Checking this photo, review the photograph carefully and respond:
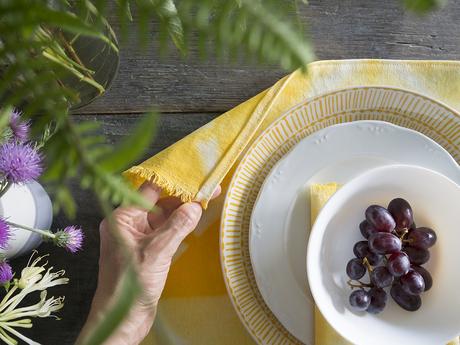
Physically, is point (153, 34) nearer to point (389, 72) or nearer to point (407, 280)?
point (389, 72)

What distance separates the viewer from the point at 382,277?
553mm

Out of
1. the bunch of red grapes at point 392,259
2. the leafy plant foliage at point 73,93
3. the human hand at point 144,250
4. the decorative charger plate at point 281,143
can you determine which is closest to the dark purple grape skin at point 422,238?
the bunch of red grapes at point 392,259

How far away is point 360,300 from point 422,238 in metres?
0.09

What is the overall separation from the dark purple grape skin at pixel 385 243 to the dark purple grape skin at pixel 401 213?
0.02 metres

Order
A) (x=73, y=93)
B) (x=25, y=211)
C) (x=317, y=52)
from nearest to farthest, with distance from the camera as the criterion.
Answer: (x=73, y=93)
(x=25, y=211)
(x=317, y=52)

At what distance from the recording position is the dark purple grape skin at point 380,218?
1.80ft

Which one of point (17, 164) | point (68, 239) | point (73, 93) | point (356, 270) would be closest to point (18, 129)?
point (17, 164)

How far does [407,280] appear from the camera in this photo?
547mm

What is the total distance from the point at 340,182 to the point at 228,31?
0.35 meters

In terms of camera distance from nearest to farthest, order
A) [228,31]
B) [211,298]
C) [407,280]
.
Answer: [228,31], [407,280], [211,298]

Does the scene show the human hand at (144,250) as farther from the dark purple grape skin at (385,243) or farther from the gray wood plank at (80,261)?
the dark purple grape skin at (385,243)

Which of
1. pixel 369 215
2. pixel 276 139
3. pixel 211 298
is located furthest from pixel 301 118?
pixel 211 298

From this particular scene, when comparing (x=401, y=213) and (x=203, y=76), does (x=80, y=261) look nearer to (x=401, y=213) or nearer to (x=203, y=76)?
(x=203, y=76)

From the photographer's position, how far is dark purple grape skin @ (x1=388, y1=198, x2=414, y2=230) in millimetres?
558
